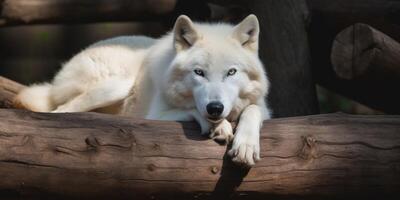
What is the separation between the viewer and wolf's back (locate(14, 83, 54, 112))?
18.2 feet

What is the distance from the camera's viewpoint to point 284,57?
5.76m

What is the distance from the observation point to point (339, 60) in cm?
520

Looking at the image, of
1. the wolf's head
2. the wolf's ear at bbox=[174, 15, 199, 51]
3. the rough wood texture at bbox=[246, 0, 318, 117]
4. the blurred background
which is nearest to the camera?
the wolf's head

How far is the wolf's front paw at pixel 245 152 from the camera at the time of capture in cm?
374

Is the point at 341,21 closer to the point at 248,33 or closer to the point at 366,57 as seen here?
the point at 366,57

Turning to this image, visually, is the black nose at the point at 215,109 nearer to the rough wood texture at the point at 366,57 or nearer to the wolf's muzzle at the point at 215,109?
the wolf's muzzle at the point at 215,109

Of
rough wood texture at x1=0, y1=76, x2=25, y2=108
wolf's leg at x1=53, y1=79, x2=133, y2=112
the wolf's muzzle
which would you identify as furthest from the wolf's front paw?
rough wood texture at x1=0, y1=76, x2=25, y2=108

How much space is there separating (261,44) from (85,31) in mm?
4415

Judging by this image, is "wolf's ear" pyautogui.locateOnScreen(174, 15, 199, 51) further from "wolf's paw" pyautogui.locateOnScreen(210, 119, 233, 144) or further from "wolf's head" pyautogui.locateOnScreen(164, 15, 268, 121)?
"wolf's paw" pyautogui.locateOnScreen(210, 119, 233, 144)

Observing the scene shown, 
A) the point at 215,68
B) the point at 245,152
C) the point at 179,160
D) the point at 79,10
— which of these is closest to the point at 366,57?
the point at 215,68

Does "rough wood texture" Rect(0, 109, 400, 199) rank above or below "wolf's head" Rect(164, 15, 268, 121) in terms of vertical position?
below

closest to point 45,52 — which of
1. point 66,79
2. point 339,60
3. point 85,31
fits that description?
point 85,31

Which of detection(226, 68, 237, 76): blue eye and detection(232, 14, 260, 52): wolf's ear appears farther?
detection(232, 14, 260, 52): wolf's ear

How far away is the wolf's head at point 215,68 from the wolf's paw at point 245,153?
A: 0.36 meters
